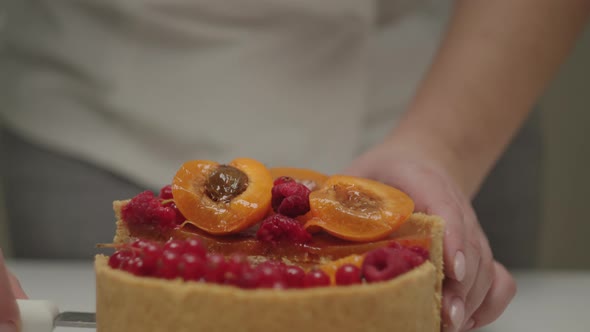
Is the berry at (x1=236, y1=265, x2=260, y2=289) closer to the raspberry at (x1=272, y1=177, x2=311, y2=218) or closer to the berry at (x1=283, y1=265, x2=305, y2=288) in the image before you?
the berry at (x1=283, y1=265, x2=305, y2=288)

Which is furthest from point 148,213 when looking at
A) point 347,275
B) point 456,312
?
point 456,312

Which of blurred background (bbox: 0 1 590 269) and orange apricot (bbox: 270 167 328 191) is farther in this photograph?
blurred background (bbox: 0 1 590 269)

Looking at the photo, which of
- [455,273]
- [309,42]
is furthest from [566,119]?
[455,273]

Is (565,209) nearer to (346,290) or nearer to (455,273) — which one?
(455,273)

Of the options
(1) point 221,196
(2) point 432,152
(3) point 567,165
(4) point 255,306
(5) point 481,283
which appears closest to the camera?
(4) point 255,306

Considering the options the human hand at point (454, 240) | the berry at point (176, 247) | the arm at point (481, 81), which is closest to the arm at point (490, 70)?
the arm at point (481, 81)

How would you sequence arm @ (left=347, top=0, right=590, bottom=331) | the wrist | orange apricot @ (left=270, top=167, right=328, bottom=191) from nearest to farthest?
orange apricot @ (left=270, top=167, right=328, bottom=191) → the wrist → arm @ (left=347, top=0, right=590, bottom=331)

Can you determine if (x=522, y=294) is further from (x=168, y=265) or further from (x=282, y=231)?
(x=168, y=265)

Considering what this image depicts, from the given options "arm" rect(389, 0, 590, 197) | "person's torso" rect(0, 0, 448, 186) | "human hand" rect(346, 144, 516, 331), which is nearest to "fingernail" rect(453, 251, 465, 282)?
"human hand" rect(346, 144, 516, 331)
